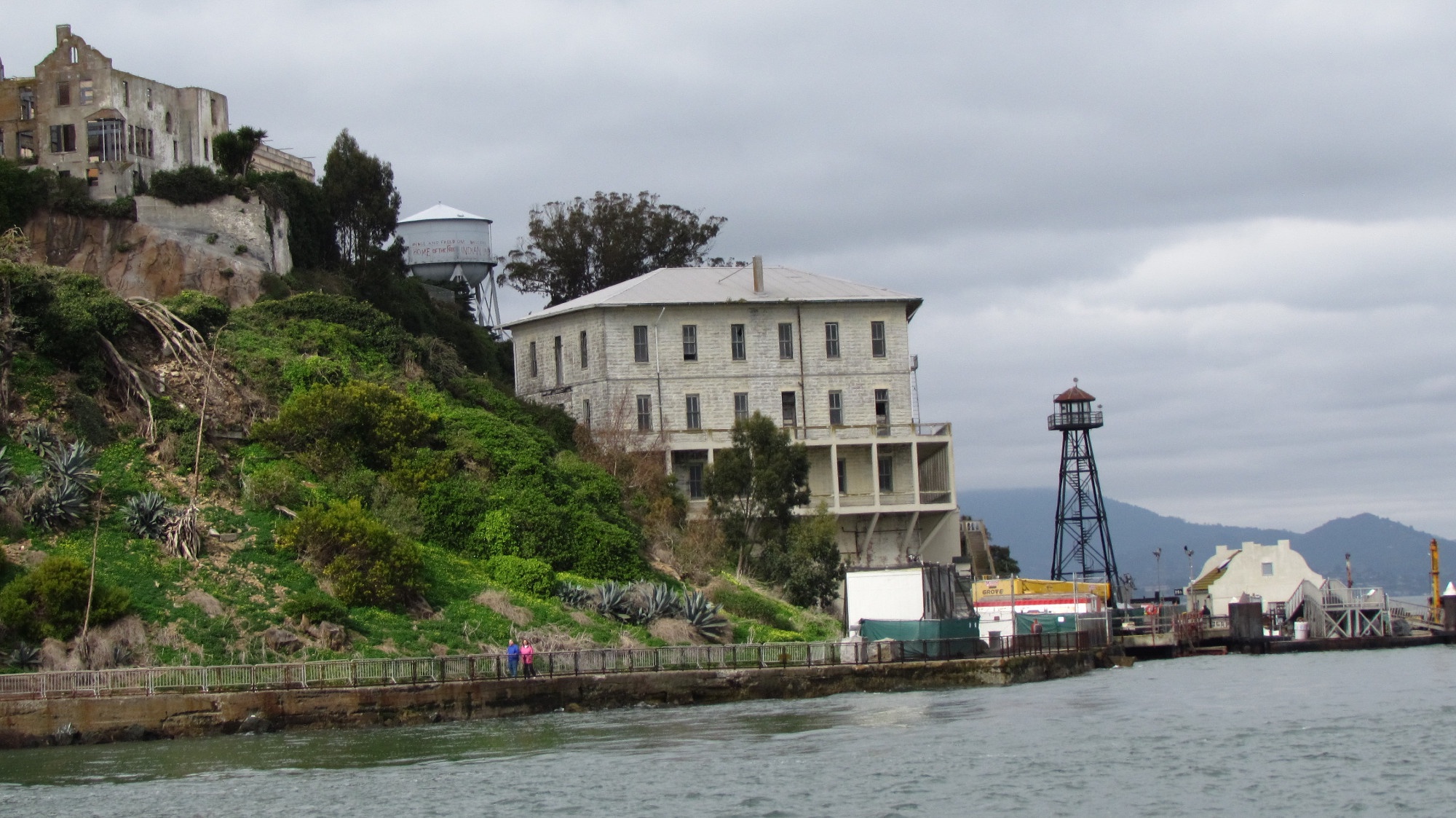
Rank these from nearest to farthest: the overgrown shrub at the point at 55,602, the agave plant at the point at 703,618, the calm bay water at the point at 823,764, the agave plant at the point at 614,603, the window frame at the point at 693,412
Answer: the calm bay water at the point at 823,764 < the overgrown shrub at the point at 55,602 < the agave plant at the point at 614,603 < the agave plant at the point at 703,618 < the window frame at the point at 693,412

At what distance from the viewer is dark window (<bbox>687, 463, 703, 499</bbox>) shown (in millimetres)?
60719

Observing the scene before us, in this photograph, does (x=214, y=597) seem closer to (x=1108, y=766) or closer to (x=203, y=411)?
(x=203, y=411)

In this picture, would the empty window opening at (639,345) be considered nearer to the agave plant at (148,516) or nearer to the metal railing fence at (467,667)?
the metal railing fence at (467,667)

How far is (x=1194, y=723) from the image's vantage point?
31.7 metres

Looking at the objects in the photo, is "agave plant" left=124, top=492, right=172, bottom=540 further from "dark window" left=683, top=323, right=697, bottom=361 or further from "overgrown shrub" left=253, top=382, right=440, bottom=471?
"dark window" left=683, top=323, right=697, bottom=361

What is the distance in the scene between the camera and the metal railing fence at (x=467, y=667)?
30.8 meters

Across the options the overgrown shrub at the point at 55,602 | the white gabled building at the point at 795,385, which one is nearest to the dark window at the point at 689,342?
the white gabled building at the point at 795,385

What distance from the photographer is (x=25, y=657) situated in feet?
106

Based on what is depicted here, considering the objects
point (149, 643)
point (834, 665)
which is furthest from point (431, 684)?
point (834, 665)

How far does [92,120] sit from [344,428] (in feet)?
67.8

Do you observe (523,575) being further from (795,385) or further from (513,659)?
(795,385)

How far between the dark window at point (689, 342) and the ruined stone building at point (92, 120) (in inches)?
678

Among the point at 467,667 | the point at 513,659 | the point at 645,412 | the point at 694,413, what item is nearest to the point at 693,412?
the point at 694,413

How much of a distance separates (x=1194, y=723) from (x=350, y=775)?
14562 millimetres
